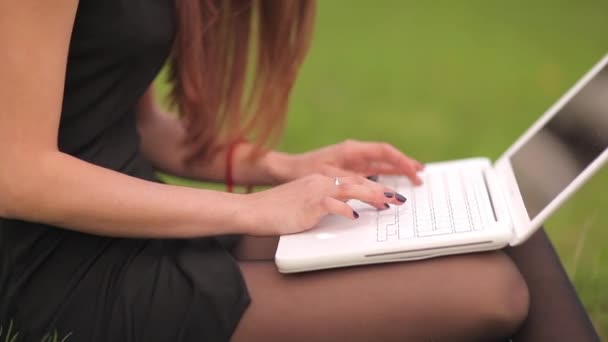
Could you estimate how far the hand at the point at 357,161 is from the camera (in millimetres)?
1476

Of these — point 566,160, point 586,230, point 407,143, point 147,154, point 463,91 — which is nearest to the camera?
point 566,160

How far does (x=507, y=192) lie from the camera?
1.37 m

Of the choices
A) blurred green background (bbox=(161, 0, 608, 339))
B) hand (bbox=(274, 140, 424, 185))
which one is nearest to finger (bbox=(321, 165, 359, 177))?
hand (bbox=(274, 140, 424, 185))

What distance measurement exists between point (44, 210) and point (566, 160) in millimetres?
797

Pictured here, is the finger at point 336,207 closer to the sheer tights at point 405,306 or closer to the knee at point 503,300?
the sheer tights at point 405,306

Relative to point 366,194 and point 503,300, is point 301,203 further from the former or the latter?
point 503,300

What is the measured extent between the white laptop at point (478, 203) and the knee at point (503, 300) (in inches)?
1.5

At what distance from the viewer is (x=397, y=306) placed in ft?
3.69

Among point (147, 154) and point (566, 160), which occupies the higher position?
point (566, 160)

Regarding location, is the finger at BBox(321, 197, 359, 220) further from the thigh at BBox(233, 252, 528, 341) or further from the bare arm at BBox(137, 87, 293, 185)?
the bare arm at BBox(137, 87, 293, 185)

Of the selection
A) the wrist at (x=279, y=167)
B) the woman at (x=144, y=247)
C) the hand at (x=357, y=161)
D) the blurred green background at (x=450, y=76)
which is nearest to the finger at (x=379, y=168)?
the hand at (x=357, y=161)

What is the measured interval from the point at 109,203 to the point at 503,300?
54 centimetres

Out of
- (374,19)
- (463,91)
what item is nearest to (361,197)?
(463,91)

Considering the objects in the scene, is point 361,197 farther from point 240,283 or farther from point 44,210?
point 44,210
